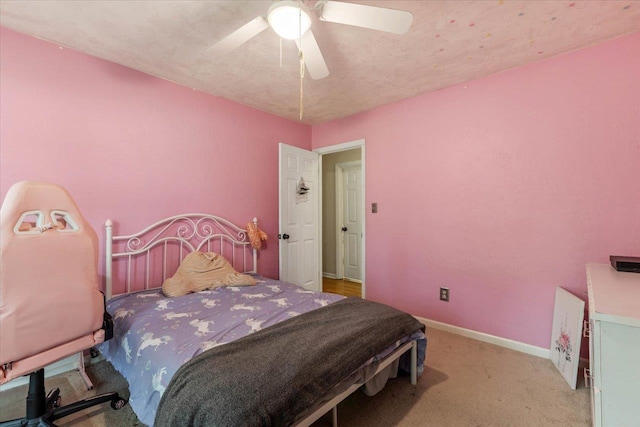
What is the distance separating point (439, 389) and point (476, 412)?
A: 251mm

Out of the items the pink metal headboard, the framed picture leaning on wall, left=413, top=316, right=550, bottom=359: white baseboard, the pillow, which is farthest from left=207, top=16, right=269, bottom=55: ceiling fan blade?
left=413, top=316, right=550, bottom=359: white baseboard

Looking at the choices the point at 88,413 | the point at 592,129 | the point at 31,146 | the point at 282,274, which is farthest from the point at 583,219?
the point at 31,146

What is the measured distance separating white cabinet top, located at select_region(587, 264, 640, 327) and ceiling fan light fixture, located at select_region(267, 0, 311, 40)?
5.88 feet

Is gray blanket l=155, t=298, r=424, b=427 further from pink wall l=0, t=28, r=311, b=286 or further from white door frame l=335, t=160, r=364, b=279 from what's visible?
white door frame l=335, t=160, r=364, b=279

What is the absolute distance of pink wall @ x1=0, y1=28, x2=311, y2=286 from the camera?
6.26ft

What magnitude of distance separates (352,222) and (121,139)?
11.9 feet

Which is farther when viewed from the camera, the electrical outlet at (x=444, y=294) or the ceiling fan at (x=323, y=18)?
the electrical outlet at (x=444, y=294)

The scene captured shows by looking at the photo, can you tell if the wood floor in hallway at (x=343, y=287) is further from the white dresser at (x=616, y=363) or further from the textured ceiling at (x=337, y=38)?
the white dresser at (x=616, y=363)

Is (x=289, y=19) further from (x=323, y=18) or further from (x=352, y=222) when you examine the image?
(x=352, y=222)

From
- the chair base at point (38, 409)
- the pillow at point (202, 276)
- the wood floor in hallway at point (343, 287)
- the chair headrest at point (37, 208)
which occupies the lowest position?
the wood floor in hallway at point (343, 287)

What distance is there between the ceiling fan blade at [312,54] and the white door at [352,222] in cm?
315

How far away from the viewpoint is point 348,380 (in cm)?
139

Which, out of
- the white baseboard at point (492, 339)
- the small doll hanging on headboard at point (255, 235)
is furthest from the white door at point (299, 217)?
the white baseboard at point (492, 339)

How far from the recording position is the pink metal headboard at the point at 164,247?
90.2 inches
